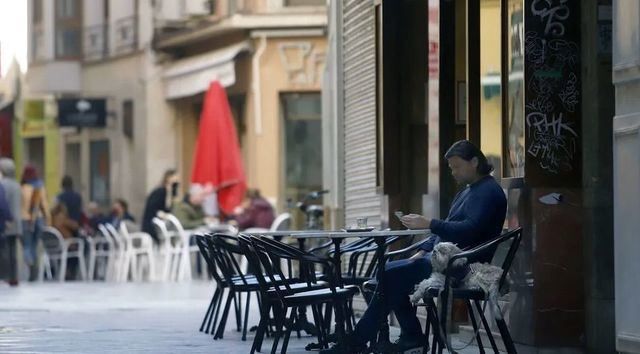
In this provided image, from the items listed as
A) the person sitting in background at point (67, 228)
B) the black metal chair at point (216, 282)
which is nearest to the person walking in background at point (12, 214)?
the person sitting in background at point (67, 228)

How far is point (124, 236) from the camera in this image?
3133cm

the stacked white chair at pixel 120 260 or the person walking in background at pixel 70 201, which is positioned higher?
the person walking in background at pixel 70 201

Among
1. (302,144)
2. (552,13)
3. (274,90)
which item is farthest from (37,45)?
(552,13)

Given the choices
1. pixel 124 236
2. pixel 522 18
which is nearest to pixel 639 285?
pixel 522 18

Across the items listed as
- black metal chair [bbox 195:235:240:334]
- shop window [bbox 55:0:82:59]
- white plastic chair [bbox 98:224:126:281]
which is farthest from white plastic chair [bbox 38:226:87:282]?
black metal chair [bbox 195:235:240:334]

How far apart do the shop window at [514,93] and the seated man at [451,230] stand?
81cm

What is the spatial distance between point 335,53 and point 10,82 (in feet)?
101

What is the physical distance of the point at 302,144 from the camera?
3819cm

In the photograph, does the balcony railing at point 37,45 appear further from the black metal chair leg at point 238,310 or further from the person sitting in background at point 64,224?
the black metal chair leg at point 238,310

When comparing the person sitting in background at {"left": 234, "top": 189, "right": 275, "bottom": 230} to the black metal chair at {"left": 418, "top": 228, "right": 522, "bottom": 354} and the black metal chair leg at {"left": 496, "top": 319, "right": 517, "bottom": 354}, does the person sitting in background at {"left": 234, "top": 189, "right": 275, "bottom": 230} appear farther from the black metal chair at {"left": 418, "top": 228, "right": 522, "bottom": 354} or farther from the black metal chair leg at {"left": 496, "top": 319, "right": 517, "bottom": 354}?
the black metal chair leg at {"left": 496, "top": 319, "right": 517, "bottom": 354}

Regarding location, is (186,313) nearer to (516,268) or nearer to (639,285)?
(516,268)

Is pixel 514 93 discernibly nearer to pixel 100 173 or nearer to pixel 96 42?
pixel 100 173

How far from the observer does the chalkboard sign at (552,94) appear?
11586 mm

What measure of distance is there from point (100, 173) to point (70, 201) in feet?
40.6
